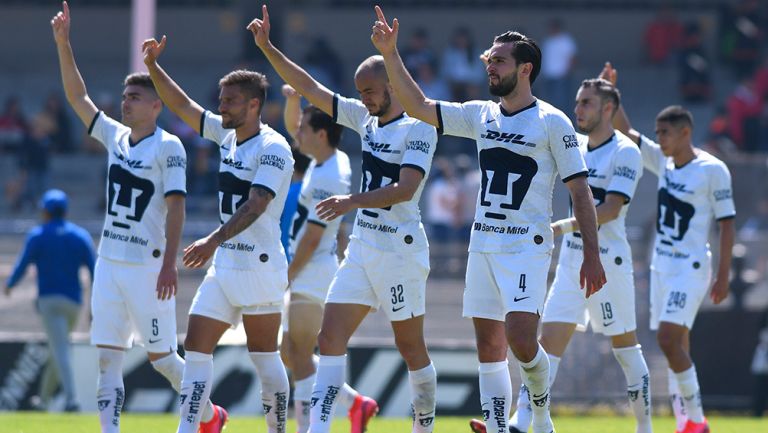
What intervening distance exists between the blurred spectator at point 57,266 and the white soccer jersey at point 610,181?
20.5 feet

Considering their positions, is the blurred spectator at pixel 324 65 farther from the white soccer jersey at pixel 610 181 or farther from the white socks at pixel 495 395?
the white socks at pixel 495 395

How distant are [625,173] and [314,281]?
2.51 m

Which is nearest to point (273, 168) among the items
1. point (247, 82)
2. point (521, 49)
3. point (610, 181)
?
point (247, 82)

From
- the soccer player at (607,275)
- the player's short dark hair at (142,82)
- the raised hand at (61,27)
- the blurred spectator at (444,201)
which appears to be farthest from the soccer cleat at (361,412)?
the blurred spectator at (444,201)

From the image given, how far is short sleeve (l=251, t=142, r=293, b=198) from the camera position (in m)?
8.79

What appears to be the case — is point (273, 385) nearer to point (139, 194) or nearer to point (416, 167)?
point (139, 194)

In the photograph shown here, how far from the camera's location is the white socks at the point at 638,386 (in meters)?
10.0

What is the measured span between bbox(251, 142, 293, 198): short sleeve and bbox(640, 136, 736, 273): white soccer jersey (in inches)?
139

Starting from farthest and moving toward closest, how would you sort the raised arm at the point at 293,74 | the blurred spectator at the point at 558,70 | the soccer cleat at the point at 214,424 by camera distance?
the blurred spectator at the point at 558,70
the soccer cleat at the point at 214,424
the raised arm at the point at 293,74

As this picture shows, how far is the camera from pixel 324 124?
10.4 metres

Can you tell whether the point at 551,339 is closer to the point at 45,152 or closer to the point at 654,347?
the point at 654,347

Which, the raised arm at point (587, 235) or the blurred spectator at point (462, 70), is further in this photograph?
the blurred spectator at point (462, 70)

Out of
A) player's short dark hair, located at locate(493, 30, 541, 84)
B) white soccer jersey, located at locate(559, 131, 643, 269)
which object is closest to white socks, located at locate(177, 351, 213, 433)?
player's short dark hair, located at locate(493, 30, 541, 84)

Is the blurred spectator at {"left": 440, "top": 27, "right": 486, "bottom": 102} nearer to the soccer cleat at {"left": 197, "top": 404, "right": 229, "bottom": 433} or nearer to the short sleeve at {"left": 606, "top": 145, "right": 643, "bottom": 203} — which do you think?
the short sleeve at {"left": 606, "top": 145, "right": 643, "bottom": 203}
